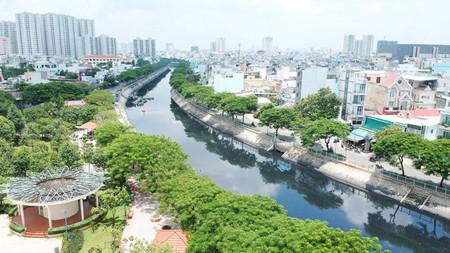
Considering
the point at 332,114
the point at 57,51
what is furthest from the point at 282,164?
the point at 57,51

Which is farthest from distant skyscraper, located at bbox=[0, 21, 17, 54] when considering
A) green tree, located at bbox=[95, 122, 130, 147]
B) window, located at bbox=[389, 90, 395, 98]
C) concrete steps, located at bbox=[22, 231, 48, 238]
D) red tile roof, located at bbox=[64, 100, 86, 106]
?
concrete steps, located at bbox=[22, 231, 48, 238]

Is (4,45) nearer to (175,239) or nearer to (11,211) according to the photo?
(11,211)

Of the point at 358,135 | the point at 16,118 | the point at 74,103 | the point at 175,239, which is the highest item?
the point at 16,118

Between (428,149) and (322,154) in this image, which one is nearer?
(428,149)

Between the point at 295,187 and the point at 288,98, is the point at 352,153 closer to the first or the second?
the point at 295,187

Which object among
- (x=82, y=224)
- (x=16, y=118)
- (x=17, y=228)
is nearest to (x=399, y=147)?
(x=82, y=224)

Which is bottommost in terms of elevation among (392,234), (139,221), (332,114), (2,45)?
(392,234)

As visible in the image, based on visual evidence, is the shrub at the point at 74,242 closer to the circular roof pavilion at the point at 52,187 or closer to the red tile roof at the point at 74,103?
the circular roof pavilion at the point at 52,187
